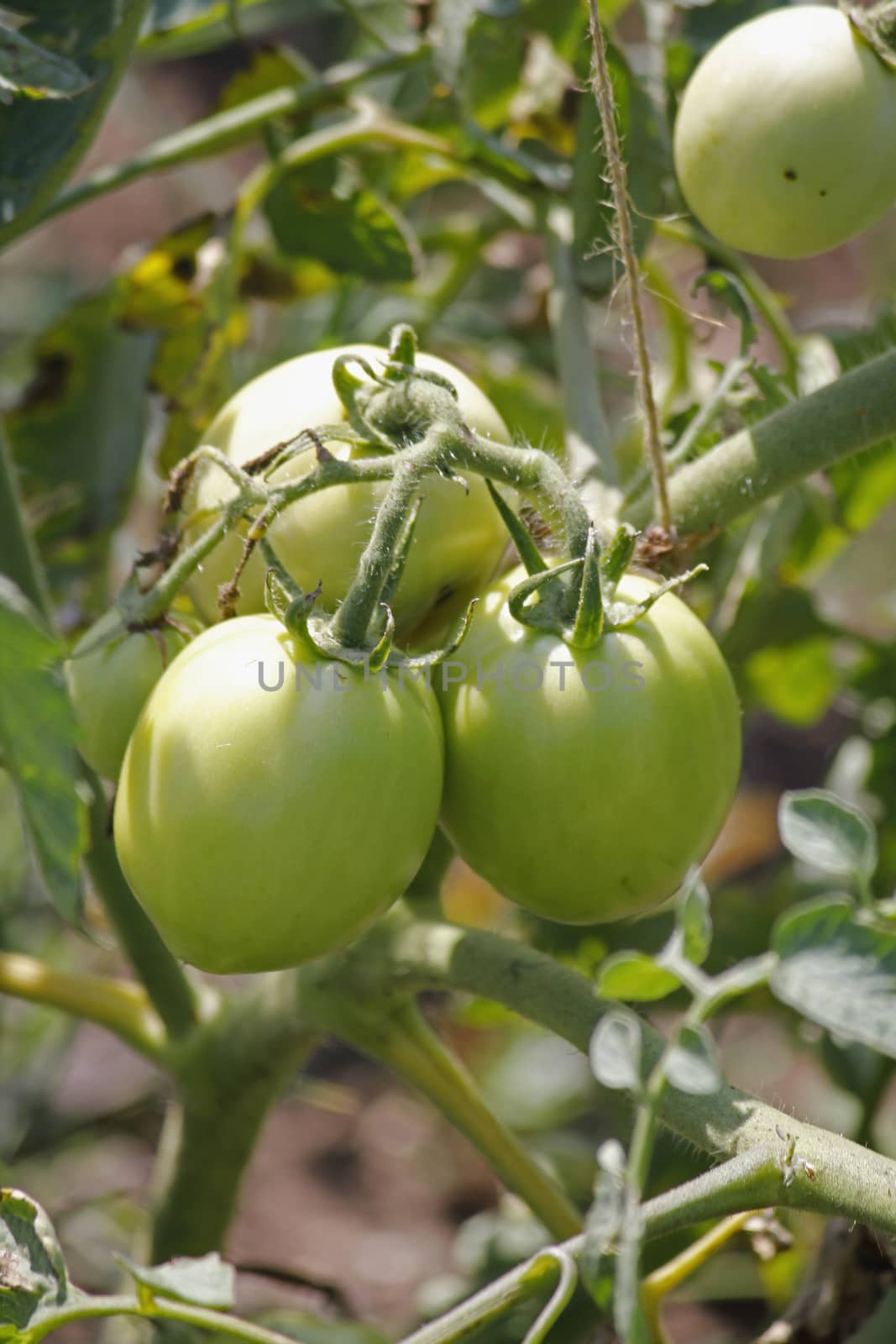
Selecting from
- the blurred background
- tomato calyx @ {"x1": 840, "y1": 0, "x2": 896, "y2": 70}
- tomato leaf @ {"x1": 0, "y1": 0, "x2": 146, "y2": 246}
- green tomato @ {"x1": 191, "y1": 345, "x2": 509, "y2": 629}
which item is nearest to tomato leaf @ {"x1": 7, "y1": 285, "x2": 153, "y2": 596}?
the blurred background

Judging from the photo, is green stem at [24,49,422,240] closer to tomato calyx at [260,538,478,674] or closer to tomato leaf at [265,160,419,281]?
tomato leaf at [265,160,419,281]

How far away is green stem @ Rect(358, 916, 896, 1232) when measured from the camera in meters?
0.55

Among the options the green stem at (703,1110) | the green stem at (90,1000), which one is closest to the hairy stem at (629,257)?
the green stem at (703,1110)

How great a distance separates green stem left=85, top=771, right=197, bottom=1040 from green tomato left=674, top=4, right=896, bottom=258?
0.48 meters

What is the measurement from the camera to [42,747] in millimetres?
515

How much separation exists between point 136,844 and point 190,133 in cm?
59

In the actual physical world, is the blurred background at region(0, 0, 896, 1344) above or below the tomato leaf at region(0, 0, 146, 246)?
below

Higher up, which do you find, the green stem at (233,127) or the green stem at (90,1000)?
the green stem at (233,127)

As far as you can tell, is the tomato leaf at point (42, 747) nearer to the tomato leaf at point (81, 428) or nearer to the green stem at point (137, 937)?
the green stem at point (137, 937)

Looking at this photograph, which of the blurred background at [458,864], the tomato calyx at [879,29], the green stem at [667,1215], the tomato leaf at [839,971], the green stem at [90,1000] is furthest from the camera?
the blurred background at [458,864]

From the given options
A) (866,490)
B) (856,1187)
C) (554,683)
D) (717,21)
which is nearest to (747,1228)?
(856,1187)

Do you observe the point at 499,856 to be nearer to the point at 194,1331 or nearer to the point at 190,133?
Result: the point at 194,1331

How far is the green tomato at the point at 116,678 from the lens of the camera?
64cm

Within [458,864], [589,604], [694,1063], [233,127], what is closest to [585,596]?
[589,604]
